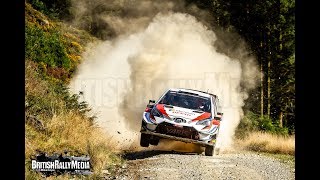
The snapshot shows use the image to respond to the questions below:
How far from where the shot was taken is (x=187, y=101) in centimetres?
1270

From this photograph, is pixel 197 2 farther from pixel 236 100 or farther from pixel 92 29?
pixel 236 100

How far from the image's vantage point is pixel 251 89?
28.9 meters

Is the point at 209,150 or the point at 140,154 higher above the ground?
the point at 209,150

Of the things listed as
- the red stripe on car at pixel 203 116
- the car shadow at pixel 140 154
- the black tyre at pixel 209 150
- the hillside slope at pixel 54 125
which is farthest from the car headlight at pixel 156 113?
the black tyre at pixel 209 150

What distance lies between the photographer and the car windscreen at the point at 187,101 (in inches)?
487

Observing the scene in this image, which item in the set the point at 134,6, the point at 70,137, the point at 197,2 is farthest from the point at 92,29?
the point at 70,137

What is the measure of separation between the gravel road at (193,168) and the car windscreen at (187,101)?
4.88 feet

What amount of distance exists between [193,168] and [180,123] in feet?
6.70

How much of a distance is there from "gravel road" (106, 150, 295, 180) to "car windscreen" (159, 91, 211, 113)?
1489 millimetres

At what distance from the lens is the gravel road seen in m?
8.60

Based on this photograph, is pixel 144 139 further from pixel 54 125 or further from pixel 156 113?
pixel 54 125

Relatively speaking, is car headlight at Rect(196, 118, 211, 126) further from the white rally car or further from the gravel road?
the gravel road

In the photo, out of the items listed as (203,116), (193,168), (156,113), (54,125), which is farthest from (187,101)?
(54,125)

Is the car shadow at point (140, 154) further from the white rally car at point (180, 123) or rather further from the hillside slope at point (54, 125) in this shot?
the hillside slope at point (54, 125)
